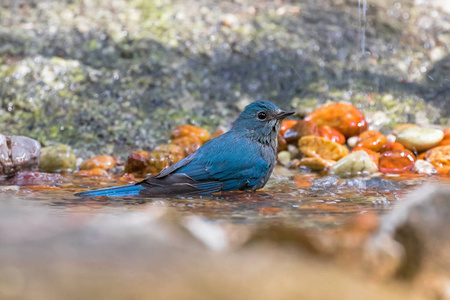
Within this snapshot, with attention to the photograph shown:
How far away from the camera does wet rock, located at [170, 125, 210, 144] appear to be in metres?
4.93

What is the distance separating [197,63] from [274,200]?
3.34 m

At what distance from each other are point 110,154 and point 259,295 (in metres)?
3.75

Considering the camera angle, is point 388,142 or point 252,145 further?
point 388,142

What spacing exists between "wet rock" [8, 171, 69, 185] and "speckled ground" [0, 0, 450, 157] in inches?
39.0

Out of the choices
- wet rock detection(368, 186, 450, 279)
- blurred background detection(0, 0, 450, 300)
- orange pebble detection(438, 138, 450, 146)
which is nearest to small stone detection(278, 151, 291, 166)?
blurred background detection(0, 0, 450, 300)

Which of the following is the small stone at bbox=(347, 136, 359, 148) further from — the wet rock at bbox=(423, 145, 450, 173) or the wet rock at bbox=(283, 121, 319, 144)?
the wet rock at bbox=(423, 145, 450, 173)

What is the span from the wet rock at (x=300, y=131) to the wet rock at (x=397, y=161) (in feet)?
2.45

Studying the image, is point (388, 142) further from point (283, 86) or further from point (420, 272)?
point (420, 272)

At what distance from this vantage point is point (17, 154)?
4105mm

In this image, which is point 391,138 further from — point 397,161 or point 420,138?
point 397,161

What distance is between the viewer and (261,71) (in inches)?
238

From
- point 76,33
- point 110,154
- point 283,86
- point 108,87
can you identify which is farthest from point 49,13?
point 283,86

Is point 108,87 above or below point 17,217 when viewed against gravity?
above

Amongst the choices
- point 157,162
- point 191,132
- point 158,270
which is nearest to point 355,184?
point 157,162
